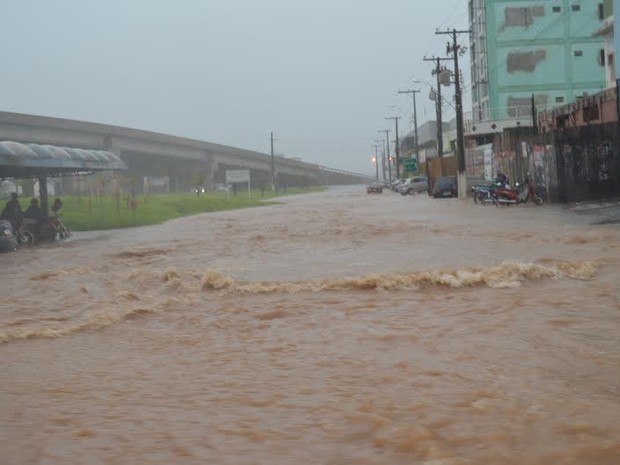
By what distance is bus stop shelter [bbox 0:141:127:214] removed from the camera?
77.8 ft

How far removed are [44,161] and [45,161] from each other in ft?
0.16

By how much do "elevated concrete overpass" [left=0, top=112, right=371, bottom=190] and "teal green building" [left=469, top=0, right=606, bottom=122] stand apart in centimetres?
2949

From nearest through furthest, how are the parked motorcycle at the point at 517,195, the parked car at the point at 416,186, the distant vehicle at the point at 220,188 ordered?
the parked motorcycle at the point at 517,195
the parked car at the point at 416,186
the distant vehicle at the point at 220,188

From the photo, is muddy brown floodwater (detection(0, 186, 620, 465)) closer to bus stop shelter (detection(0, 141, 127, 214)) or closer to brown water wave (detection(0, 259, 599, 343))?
brown water wave (detection(0, 259, 599, 343))

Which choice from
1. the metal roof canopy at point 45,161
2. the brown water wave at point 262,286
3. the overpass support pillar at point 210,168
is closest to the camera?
the brown water wave at point 262,286

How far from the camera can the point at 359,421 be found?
5504 mm

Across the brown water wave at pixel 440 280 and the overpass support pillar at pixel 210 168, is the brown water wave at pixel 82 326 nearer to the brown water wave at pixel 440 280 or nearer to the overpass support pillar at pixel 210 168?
the brown water wave at pixel 440 280

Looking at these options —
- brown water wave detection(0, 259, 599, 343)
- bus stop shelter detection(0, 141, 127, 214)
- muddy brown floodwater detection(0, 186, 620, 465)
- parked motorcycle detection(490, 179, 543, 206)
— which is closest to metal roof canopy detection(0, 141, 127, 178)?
bus stop shelter detection(0, 141, 127, 214)

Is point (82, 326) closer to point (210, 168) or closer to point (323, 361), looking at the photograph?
point (323, 361)

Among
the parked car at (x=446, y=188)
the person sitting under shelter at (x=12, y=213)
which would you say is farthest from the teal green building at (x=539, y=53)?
the person sitting under shelter at (x=12, y=213)

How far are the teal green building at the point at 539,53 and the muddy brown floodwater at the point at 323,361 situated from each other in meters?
57.2

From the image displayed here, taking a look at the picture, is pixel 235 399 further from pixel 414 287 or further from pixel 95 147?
pixel 95 147

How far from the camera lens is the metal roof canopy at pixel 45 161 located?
23688 millimetres

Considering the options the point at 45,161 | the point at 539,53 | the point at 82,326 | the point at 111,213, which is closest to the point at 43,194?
the point at 45,161
